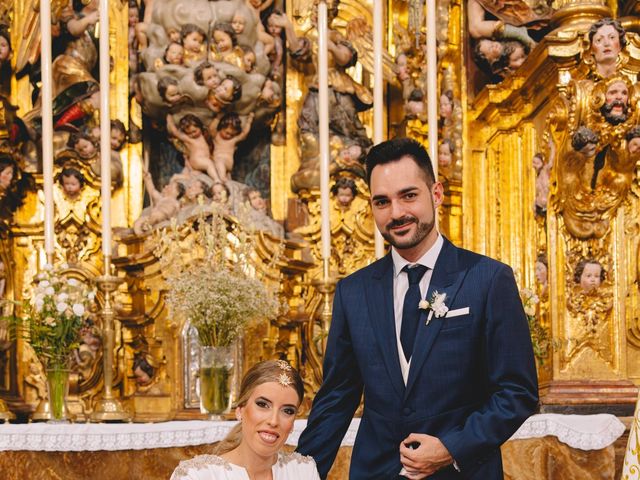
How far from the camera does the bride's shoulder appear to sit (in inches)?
115

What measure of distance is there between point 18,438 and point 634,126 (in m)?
3.42

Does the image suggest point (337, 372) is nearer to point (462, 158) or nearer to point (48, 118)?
point (48, 118)

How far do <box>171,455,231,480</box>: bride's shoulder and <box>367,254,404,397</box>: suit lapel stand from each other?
1.82 ft

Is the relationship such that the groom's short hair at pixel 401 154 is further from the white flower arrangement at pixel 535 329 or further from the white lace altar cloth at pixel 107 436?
the white flower arrangement at pixel 535 329

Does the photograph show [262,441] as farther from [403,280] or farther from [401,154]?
[401,154]

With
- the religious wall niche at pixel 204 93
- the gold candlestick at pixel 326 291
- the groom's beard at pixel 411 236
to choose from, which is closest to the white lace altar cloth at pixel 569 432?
the gold candlestick at pixel 326 291

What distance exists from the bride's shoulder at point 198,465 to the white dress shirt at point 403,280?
0.59 metres

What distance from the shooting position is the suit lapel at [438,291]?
9.14 feet

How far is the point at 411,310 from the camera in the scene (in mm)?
2881

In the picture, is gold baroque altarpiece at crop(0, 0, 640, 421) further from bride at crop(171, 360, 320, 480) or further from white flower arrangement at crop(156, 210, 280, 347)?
bride at crop(171, 360, 320, 480)

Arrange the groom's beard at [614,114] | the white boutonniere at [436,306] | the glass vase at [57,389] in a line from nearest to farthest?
the white boutonniere at [436,306] → the glass vase at [57,389] → the groom's beard at [614,114]

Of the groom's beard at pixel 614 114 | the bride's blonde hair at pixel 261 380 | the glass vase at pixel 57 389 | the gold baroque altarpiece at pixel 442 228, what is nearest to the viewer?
the bride's blonde hair at pixel 261 380

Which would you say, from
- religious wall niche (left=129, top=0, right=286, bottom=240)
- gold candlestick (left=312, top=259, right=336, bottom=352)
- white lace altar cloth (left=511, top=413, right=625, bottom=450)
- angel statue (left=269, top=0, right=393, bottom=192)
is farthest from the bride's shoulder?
angel statue (left=269, top=0, right=393, bottom=192)

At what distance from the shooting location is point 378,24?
5.54 m
